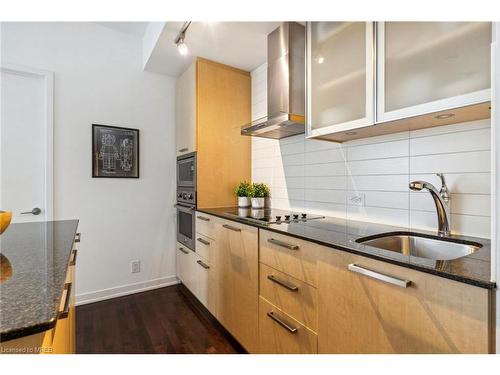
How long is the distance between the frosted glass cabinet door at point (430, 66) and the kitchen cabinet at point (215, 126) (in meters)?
1.59

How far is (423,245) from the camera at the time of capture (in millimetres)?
1334

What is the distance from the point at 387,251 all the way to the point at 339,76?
1051 millimetres

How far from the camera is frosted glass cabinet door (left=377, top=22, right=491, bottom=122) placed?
100 centimetres

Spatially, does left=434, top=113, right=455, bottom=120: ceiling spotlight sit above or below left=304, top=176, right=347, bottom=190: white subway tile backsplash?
above

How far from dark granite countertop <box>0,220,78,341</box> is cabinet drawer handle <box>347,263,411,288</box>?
904 mm

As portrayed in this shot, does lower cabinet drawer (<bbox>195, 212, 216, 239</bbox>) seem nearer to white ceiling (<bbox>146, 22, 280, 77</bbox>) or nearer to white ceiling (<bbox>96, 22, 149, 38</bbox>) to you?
white ceiling (<bbox>146, 22, 280, 77</bbox>)

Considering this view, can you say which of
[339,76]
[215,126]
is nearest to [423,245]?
[339,76]

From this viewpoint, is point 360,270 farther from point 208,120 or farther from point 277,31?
point 208,120

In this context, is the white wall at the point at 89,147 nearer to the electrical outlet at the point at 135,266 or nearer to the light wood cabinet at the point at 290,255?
the electrical outlet at the point at 135,266

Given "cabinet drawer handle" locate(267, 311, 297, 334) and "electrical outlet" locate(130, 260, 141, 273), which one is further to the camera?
"electrical outlet" locate(130, 260, 141, 273)

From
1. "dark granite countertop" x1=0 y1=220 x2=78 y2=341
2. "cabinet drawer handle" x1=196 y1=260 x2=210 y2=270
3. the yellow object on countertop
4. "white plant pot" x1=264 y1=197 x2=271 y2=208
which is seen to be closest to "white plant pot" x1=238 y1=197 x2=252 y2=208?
"white plant pot" x1=264 y1=197 x2=271 y2=208

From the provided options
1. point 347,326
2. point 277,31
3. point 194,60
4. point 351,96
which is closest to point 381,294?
point 347,326
